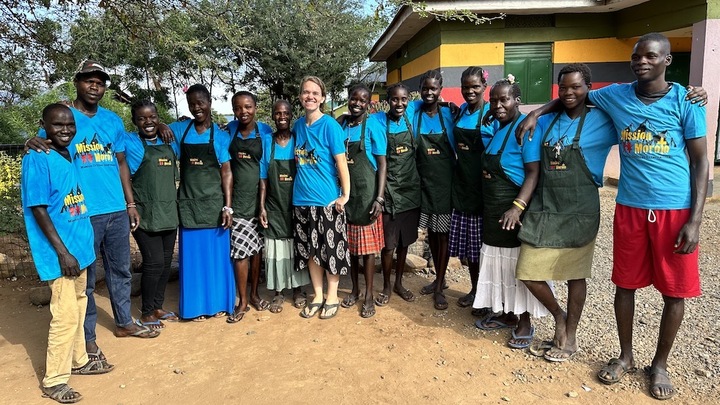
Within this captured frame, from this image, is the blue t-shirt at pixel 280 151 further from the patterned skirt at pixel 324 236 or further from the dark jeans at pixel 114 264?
the dark jeans at pixel 114 264

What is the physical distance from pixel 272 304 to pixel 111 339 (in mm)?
1261

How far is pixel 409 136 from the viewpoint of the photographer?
4.16m

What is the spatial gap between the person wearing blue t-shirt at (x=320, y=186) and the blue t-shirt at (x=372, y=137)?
0.21m

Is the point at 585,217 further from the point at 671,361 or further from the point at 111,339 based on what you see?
the point at 111,339

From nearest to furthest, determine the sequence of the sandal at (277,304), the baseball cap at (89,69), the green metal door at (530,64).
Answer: the baseball cap at (89,69) < the sandal at (277,304) < the green metal door at (530,64)

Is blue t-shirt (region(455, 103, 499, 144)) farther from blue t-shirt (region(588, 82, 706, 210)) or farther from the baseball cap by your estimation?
the baseball cap

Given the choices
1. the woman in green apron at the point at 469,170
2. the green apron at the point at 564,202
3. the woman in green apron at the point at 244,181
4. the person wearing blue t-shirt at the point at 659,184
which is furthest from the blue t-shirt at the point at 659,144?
the woman in green apron at the point at 244,181

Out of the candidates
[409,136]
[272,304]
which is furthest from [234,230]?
[409,136]

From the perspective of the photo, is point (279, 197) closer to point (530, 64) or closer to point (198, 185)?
point (198, 185)

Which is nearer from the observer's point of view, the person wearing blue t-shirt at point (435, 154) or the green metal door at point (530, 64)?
the person wearing blue t-shirt at point (435, 154)

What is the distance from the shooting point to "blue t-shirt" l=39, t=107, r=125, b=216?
10.7ft

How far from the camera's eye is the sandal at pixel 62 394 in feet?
9.81

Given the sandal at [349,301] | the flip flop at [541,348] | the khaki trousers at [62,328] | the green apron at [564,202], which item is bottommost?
the flip flop at [541,348]

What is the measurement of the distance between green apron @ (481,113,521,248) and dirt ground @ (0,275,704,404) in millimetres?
757
